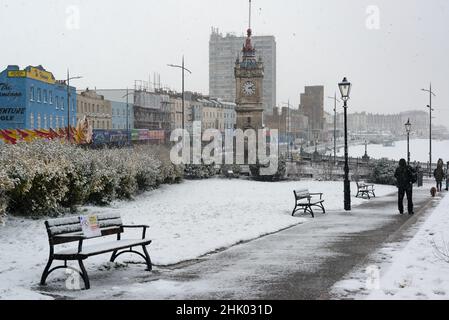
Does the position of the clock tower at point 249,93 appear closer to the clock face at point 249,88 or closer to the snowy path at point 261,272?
the clock face at point 249,88

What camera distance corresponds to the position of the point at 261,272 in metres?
10.4

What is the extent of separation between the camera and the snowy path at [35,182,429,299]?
29.0 feet

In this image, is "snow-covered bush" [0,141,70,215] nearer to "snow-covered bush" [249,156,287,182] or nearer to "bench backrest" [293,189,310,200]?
"bench backrest" [293,189,310,200]

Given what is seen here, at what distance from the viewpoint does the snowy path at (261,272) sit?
8836 millimetres

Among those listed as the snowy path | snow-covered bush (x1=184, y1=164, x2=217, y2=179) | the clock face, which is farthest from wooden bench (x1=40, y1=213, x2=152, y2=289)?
the clock face

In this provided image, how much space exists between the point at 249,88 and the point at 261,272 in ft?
222

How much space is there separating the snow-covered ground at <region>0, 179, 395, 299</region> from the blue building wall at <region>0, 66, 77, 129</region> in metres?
32.2

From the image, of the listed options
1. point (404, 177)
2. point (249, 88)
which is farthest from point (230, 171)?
point (249, 88)

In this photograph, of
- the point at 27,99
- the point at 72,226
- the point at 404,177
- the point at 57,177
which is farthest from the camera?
the point at 27,99

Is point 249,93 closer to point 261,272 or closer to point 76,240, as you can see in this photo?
point 261,272

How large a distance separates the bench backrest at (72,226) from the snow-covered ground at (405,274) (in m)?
4.24

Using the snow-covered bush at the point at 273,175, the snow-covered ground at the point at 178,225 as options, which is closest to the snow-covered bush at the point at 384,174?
the snow-covered bush at the point at 273,175

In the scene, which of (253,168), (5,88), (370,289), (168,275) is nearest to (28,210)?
(168,275)
